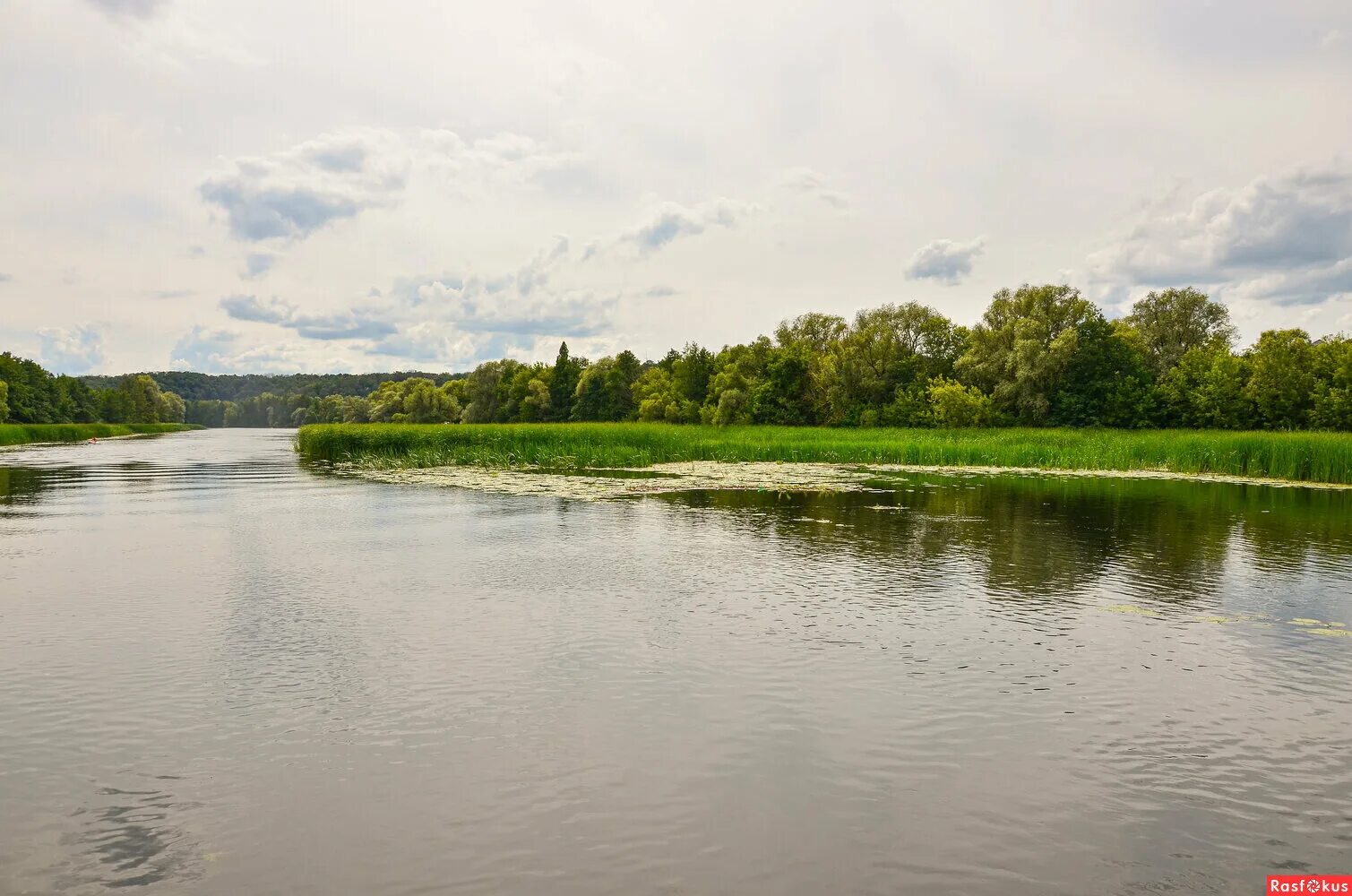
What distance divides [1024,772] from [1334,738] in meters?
3.17

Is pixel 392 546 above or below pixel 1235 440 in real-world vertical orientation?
below

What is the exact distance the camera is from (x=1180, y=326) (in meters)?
87.4

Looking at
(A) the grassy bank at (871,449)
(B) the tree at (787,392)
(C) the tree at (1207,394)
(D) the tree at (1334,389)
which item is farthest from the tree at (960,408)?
(D) the tree at (1334,389)

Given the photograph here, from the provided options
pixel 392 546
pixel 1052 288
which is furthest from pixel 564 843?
pixel 1052 288

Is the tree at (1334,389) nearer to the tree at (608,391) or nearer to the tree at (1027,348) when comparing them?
the tree at (1027,348)

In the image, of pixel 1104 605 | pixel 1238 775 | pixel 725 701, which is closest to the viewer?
pixel 1238 775

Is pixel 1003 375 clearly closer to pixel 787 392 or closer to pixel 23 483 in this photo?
pixel 787 392

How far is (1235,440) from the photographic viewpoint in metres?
36.9

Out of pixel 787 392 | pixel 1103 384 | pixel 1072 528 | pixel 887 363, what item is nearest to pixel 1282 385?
pixel 1103 384

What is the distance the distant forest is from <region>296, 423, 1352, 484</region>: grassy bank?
13623 mm

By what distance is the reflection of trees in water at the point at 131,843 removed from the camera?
5.35 metres

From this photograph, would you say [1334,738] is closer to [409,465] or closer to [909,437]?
[409,465]

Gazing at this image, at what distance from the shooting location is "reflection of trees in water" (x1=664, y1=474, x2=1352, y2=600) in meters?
15.4

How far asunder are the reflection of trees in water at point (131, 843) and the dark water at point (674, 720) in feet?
0.08
